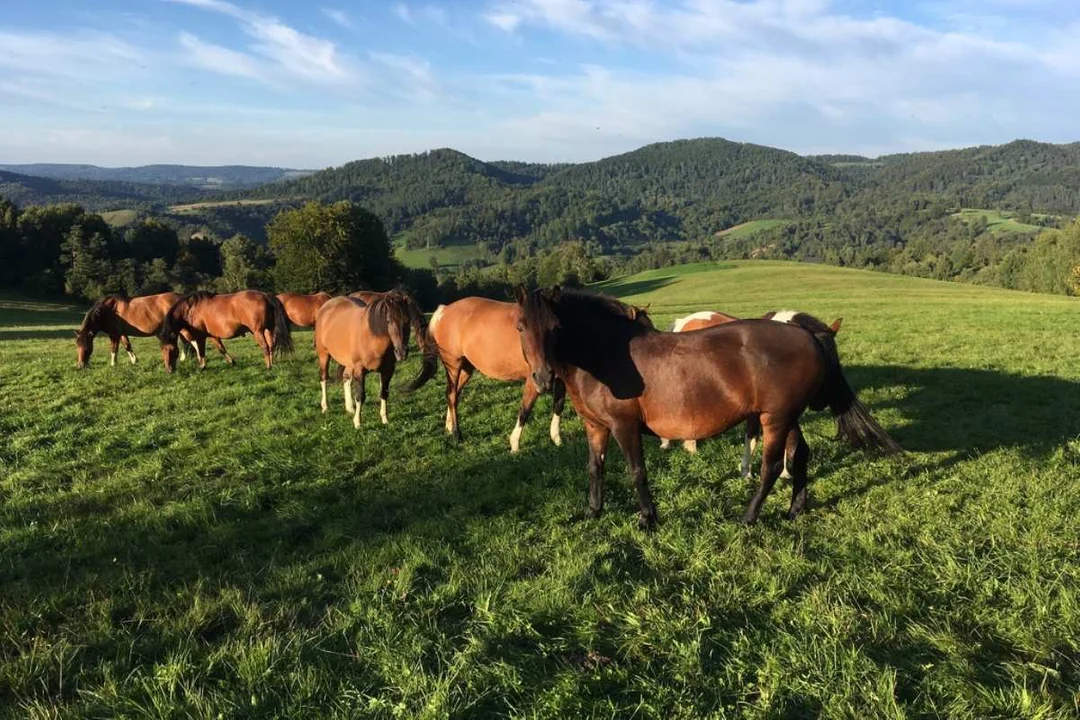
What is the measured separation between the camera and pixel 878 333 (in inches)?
709

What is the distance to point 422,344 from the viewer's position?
850cm

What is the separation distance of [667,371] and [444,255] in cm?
14456

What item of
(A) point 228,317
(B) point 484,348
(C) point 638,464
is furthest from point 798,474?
(A) point 228,317

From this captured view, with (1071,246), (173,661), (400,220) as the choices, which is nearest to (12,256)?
(173,661)

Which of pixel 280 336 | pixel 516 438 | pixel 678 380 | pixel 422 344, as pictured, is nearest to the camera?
pixel 678 380

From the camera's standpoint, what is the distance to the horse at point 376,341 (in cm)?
823

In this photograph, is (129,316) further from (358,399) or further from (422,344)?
(422,344)

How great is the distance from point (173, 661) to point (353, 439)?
441 centimetres

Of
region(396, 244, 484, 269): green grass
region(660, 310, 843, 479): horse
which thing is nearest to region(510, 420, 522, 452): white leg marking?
region(660, 310, 843, 479): horse

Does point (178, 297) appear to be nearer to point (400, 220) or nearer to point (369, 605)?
point (369, 605)

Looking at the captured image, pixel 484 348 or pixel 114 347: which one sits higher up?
pixel 484 348

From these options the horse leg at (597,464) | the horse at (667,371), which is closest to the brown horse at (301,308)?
the horse leg at (597,464)

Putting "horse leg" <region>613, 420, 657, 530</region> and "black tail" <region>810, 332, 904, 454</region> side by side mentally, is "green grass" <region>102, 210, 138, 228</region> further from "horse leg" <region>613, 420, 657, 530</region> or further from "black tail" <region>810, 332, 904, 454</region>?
"black tail" <region>810, 332, 904, 454</region>

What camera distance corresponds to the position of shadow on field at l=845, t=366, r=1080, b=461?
7.35m
